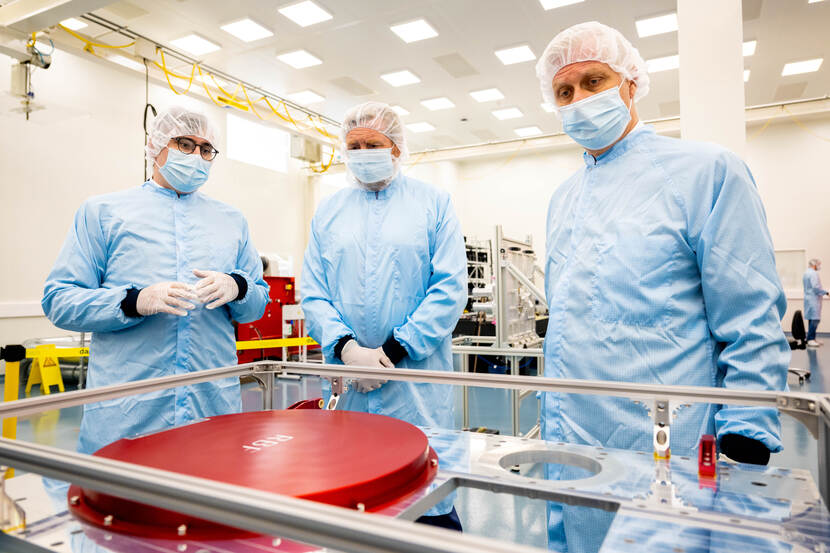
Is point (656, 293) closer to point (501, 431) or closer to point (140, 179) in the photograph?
point (501, 431)

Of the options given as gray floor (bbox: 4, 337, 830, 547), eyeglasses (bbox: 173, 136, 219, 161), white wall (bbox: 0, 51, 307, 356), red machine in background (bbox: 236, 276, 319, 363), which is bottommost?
gray floor (bbox: 4, 337, 830, 547)

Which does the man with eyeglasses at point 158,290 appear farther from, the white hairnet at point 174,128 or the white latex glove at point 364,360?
the white latex glove at point 364,360

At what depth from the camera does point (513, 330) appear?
4.25 meters

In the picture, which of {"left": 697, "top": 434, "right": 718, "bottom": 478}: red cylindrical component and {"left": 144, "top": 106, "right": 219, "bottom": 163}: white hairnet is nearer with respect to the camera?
{"left": 697, "top": 434, "right": 718, "bottom": 478}: red cylindrical component

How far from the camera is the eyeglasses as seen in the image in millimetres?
1717

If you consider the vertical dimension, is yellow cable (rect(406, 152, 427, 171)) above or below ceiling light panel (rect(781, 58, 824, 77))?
below

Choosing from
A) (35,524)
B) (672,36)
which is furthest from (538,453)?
(672,36)

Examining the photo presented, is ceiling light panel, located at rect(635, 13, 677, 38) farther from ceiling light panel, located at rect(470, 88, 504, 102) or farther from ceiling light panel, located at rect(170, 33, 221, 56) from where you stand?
ceiling light panel, located at rect(170, 33, 221, 56)

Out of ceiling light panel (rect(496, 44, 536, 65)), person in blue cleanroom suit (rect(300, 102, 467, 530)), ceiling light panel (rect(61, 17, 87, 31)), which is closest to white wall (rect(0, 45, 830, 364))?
ceiling light panel (rect(61, 17, 87, 31))

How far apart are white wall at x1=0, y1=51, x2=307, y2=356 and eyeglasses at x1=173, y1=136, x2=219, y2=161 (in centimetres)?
434

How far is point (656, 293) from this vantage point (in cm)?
106

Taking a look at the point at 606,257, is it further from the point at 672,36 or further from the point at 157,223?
the point at 672,36

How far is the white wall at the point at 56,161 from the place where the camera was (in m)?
6.00

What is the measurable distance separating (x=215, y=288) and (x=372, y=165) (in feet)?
1.94
